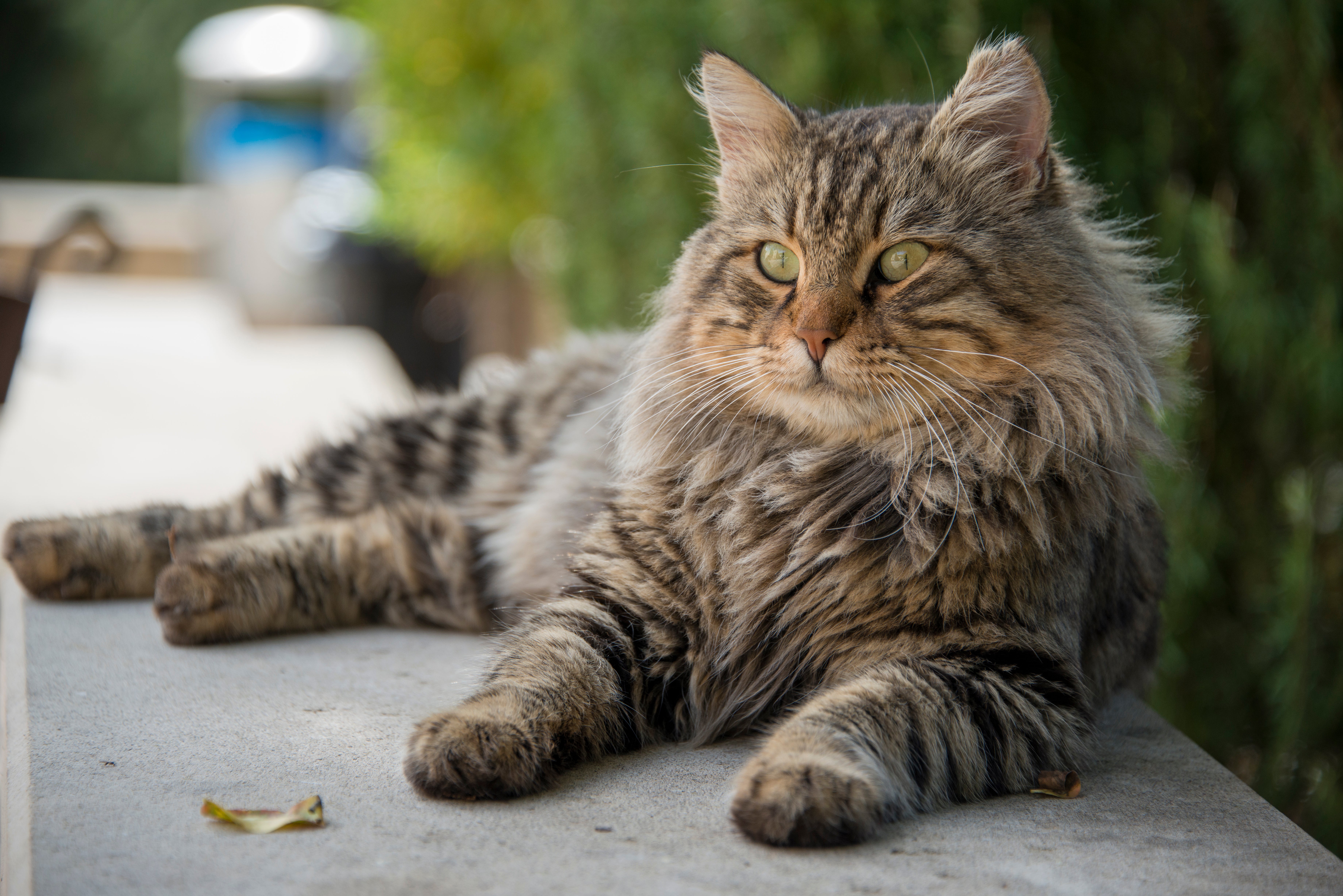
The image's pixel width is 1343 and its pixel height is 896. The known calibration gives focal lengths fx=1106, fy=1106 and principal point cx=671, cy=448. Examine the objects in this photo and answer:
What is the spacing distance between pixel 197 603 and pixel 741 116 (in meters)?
1.35

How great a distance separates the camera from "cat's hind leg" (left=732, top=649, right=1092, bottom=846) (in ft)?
4.43

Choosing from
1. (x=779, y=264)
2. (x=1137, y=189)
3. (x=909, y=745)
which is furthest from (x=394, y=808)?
(x=1137, y=189)

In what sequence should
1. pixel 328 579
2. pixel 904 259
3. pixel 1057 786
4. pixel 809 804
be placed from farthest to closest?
1. pixel 328 579
2. pixel 904 259
3. pixel 1057 786
4. pixel 809 804

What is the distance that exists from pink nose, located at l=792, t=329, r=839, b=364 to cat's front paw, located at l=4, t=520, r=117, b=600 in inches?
63.9

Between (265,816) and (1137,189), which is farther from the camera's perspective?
(1137,189)

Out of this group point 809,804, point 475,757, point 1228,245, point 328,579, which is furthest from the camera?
point 1228,245

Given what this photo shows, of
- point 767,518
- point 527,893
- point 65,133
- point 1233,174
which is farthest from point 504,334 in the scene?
point 65,133

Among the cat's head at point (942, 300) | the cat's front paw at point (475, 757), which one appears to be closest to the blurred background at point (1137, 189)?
the cat's head at point (942, 300)

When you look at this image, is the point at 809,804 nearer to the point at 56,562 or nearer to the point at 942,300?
the point at 942,300

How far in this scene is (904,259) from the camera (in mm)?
1710

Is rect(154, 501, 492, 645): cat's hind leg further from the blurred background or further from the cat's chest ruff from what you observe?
the blurred background

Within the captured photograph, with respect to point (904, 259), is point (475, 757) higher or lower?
lower

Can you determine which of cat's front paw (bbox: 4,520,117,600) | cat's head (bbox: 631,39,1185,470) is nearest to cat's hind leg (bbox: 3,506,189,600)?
cat's front paw (bbox: 4,520,117,600)

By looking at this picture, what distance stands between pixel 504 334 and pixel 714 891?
23.5ft
